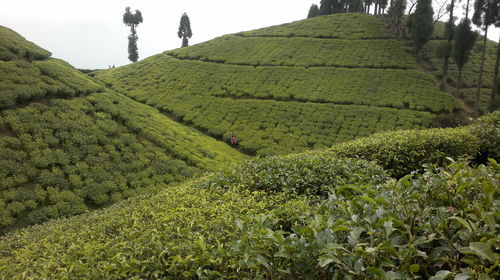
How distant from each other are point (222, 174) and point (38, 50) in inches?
744

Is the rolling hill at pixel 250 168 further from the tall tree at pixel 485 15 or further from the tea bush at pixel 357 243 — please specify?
the tall tree at pixel 485 15

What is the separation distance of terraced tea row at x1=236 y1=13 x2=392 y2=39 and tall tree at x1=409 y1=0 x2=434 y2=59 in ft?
→ 15.6

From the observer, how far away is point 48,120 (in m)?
13.0

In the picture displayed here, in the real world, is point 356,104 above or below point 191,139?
above

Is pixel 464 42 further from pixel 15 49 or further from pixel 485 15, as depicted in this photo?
pixel 15 49

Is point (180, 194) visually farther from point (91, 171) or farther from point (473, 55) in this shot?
point (473, 55)

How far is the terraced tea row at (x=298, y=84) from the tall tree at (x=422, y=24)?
20.6ft

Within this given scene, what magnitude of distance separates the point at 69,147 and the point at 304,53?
94.3 feet

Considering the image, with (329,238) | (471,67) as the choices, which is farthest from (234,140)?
(471,67)

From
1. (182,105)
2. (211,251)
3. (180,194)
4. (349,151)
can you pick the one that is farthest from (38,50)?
(211,251)

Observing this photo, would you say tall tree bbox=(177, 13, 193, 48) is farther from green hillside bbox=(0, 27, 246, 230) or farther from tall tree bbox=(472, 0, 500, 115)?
tall tree bbox=(472, 0, 500, 115)

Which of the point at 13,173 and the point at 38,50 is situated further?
the point at 38,50

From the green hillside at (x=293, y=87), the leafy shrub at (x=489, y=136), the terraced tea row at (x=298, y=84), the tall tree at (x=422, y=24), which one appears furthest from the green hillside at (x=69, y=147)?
the tall tree at (x=422, y=24)

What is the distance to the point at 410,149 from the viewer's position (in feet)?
26.8
